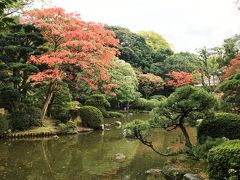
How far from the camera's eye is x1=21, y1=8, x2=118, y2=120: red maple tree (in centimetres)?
1653

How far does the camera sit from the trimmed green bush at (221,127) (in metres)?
9.25

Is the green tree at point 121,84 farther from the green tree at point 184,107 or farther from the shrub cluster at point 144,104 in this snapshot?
the green tree at point 184,107

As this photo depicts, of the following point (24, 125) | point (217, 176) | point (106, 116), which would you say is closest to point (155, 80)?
point (106, 116)

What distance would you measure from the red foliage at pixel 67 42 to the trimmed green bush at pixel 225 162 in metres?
11.3

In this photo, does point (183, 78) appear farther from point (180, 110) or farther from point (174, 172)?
point (174, 172)

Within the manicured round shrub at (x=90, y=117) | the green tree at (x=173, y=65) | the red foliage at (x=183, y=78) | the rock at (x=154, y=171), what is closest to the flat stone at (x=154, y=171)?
the rock at (x=154, y=171)

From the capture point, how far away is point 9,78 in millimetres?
16406

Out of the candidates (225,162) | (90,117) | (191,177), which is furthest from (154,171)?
(90,117)

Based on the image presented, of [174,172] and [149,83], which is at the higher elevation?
[149,83]

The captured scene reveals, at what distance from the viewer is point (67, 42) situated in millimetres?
16453

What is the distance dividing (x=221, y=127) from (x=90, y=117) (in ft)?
37.1

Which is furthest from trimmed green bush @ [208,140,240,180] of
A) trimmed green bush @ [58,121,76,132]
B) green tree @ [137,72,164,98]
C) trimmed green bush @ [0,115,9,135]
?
green tree @ [137,72,164,98]

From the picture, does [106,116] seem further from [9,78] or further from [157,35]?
[157,35]

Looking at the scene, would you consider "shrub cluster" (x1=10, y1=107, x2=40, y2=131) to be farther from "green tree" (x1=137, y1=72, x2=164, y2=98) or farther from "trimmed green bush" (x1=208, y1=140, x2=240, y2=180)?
"green tree" (x1=137, y1=72, x2=164, y2=98)
